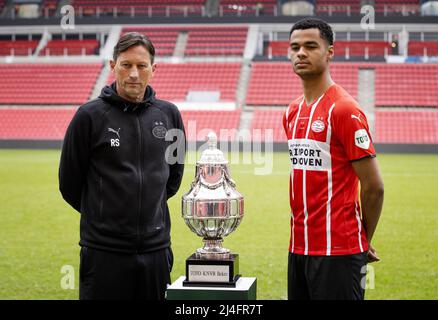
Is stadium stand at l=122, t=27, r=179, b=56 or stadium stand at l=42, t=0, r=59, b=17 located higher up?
stadium stand at l=42, t=0, r=59, b=17

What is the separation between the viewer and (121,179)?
122 inches

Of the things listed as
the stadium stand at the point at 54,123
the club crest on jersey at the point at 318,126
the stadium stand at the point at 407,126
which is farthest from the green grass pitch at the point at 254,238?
the stadium stand at the point at 54,123

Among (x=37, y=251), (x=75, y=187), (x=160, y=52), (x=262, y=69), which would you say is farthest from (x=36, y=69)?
(x=75, y=187)

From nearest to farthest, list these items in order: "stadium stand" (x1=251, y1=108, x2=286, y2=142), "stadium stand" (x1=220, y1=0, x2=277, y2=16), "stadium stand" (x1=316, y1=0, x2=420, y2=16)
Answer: "stadium stand" (x1=251, y1=108, x2=286, y2=142) < "stadium stand" (x1=316, y1=0, x2=420, y2=16) < "stadium stand" (x1=220, y1=0, x2=277, y2=16)

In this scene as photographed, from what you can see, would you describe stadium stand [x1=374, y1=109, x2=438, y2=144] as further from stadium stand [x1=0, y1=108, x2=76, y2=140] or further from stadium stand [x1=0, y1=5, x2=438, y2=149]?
stadium stand [x1=0, y1=108, x2=76, y2=140]

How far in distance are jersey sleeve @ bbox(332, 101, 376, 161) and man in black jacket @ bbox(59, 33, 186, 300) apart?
872 millimetres

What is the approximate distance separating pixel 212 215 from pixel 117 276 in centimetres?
53

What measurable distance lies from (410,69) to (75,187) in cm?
2832

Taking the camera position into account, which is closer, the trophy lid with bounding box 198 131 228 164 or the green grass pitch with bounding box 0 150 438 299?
the trophy lid with bounding box 198 131 228 164

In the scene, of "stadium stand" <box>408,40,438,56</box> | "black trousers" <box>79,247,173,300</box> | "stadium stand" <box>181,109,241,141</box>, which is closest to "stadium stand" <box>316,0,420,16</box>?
"stadium stand" <box>408,40,438,56</box>

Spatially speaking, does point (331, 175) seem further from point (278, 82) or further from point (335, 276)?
point (278, 82)

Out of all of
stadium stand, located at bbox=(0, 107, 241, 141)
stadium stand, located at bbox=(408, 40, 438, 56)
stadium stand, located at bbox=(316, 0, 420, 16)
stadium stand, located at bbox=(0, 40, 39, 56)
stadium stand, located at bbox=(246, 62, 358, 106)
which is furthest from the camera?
stadium stand, located at bbox=(0, 40, 39, 56)

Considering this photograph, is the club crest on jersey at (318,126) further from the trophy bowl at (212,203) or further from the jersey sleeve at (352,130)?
the trophy bowl at (212,203)

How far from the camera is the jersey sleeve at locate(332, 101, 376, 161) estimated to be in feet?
9.50
